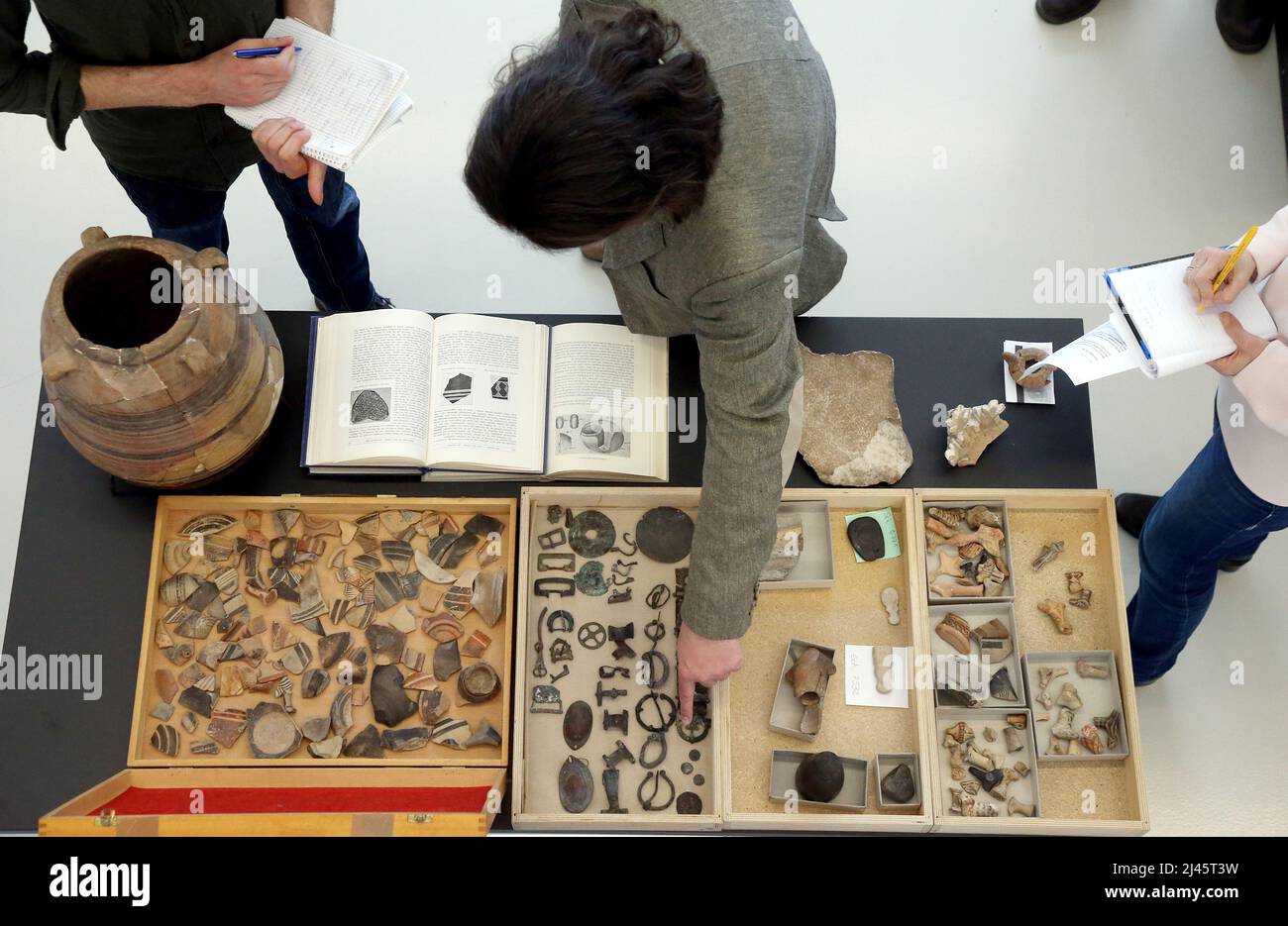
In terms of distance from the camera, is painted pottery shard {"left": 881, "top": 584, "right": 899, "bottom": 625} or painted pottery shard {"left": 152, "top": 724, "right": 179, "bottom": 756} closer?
painted pottery shard {"left": 152, "top": 724, "right": 179, "bottom": 756}

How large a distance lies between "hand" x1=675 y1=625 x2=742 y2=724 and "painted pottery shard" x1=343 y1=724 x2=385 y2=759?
28.0 inches

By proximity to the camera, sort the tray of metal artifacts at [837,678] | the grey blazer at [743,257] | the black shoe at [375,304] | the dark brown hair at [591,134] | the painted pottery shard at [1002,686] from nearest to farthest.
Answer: the dark brown hair at [591,134]
the grey blazer at [743,257]
the tray of metal artifacts at [837,678]
the painted pottery shard at [1002,686]
the black shoe at [375,304]

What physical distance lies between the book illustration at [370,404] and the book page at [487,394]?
11cm

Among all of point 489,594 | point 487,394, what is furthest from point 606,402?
point 489,594

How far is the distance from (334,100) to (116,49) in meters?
0.45

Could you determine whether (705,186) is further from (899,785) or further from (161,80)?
(899,785)

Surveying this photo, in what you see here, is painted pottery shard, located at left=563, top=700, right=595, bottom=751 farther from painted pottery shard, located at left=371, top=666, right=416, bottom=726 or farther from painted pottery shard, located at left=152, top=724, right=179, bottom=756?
painted pottery shard, located at left=152, top=724, right=179, bottom=756

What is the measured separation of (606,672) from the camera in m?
2.38

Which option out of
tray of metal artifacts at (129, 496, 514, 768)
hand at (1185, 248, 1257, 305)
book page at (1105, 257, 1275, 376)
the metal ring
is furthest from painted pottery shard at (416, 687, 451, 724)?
hand at (1185, 248, 1257, 305)

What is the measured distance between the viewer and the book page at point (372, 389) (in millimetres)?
2420

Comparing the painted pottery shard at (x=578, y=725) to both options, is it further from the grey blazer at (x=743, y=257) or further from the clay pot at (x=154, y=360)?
the clay pot at (x=154, y=360)

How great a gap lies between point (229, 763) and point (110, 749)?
0.27 meters

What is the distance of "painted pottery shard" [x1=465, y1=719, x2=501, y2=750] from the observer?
89.8 inches

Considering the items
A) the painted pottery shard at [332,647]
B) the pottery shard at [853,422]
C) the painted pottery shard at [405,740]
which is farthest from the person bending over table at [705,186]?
the painted pottery shard at [332,647]
